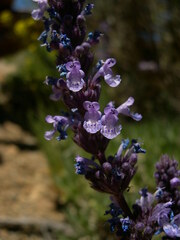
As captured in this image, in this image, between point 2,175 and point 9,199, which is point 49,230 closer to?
point 9,199

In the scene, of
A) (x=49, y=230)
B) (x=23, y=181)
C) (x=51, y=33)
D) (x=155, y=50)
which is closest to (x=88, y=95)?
(x=51, y=33)

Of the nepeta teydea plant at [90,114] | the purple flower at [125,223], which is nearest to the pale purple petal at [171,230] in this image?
the nepeta teydea plant at [90,114]

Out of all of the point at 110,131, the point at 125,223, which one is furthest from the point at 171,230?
the point at 110,131

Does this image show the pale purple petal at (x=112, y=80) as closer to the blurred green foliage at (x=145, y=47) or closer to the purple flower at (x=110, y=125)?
the purple flower at (x=110, y=125)

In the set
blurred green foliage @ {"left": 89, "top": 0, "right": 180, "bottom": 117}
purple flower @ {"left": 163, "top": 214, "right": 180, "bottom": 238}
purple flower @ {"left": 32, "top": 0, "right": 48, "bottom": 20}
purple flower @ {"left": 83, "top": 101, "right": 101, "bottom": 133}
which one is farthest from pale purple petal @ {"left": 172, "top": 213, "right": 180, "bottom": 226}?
blurred green foliage @ {"left": 89, "top": 0, "right": 180, "bottom": 117}

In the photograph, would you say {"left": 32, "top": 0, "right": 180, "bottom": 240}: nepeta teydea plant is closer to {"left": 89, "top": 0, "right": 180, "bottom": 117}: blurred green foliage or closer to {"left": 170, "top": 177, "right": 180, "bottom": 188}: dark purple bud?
{"left": 170, "top": 177, "right": 180, "bottom": 188}: dark purple bud
